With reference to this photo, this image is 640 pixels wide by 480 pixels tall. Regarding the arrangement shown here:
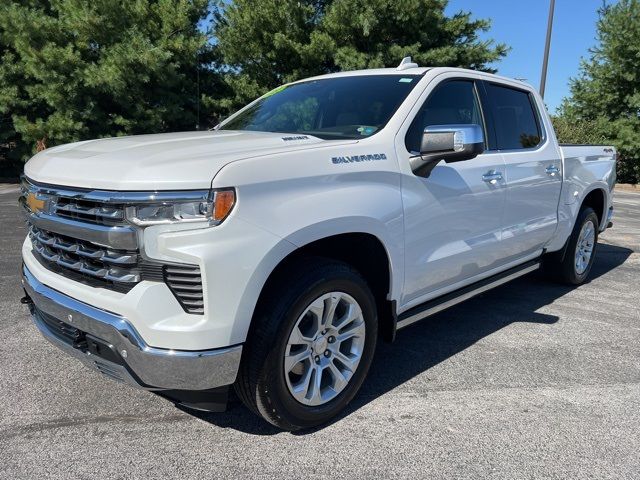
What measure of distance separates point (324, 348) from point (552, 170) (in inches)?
115

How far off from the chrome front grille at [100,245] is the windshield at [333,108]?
4.32ft

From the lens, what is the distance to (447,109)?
3.65 m

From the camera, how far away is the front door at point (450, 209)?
10.3 ft

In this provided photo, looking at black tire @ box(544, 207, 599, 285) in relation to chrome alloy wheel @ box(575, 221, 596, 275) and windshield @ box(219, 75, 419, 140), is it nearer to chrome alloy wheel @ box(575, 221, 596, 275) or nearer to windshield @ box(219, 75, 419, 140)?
chrome alloy wheel @ box(575, 221, 596, 275)

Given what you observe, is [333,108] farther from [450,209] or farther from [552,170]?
[552,170]

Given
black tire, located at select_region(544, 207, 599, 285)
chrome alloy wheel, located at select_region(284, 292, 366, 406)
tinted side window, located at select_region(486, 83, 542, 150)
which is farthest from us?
black tire, located at select_region(544, 207, 599, 285)

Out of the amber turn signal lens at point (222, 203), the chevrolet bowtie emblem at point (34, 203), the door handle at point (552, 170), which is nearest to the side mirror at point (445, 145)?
the amber turn signal lens at point (222, 203)

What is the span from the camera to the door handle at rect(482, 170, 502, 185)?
3.70 metres

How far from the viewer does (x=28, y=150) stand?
16.4 meters

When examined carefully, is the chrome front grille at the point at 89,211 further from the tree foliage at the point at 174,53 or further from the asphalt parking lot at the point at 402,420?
the tree foliage at the point at 174,53

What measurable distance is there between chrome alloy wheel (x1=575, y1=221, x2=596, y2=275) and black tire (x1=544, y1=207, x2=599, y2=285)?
5 cm

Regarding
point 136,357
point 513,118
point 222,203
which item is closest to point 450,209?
point 513,118

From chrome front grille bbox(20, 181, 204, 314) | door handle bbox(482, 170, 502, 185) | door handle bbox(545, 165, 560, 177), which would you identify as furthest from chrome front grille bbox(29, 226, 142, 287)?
door handle bbox(545, 165, 560, 177)

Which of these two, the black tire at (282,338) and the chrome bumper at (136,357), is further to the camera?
the black tire at (282,338)
